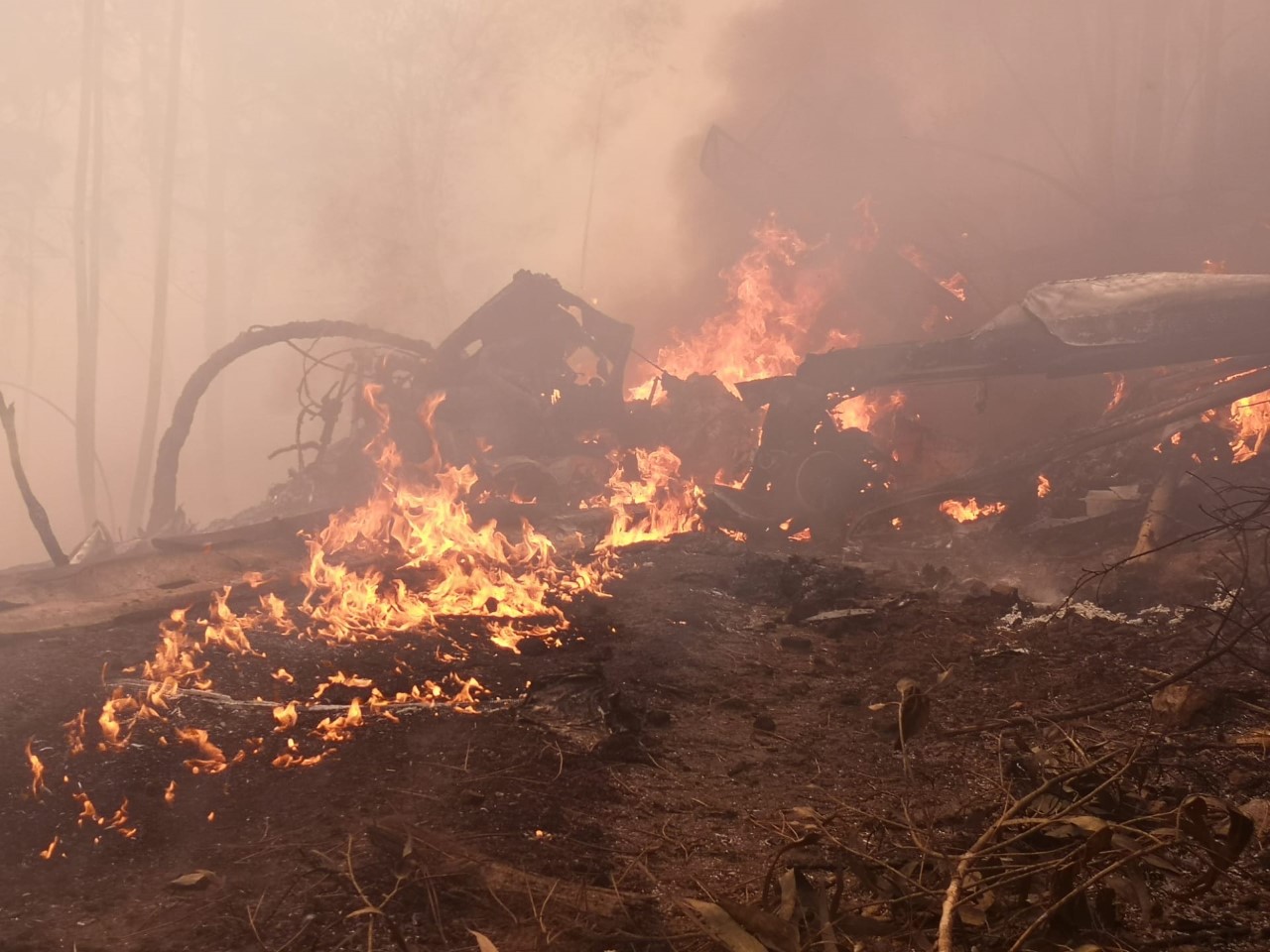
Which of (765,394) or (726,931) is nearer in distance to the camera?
(726,931)

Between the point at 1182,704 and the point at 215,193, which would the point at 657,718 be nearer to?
the point at 1182,704

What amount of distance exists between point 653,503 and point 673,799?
25.4ft

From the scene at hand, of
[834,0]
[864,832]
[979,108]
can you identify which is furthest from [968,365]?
[834,0]

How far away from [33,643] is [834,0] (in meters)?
18.8

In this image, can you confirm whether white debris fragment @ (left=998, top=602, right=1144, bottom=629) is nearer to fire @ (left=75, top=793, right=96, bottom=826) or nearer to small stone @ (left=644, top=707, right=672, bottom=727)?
small stone @ (left=644, top=707, right=672, bottom=727)

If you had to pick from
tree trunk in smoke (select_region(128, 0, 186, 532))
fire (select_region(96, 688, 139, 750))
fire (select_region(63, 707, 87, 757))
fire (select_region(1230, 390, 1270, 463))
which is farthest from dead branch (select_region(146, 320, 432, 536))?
fire (select_region(1230, 390, 1270, 463))

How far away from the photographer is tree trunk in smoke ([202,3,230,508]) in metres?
26.7

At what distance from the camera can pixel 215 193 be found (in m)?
27.3

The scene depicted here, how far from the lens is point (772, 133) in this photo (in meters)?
18.5

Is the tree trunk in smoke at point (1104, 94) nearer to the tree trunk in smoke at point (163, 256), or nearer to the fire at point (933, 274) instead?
the fire at point (933, 274)

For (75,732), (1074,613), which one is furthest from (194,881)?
(1074,613)

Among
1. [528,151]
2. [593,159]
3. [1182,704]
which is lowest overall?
[1182,704]

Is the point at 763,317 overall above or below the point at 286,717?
above

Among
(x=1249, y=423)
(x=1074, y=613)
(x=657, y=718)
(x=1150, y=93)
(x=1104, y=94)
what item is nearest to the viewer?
(x=657, y=718)
